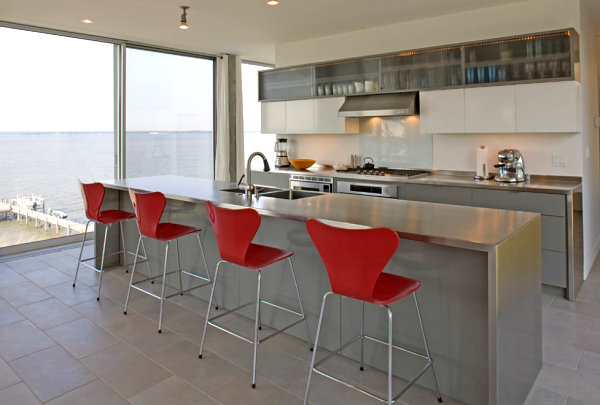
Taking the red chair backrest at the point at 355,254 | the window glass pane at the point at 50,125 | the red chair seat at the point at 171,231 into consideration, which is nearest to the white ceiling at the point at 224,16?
the window glass pane at the point at 50,125

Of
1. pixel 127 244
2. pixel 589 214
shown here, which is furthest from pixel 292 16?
pixel 589 214

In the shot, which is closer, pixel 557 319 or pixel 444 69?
pixel 557 319

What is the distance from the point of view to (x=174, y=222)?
4168 millimetres

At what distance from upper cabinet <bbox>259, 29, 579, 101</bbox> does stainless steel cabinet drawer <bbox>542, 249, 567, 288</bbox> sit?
1592mm

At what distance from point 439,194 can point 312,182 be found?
66.7 inches

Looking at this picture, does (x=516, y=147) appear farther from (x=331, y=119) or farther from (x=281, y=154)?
(x=281, y=154)

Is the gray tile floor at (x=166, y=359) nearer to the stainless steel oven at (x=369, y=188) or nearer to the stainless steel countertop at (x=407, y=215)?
the stainless steel countertop at (x=407, y=215)

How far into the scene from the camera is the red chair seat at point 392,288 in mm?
2109

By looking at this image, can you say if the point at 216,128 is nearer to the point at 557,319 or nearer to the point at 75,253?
the point at 75,253

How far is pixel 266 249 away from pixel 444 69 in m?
3.13

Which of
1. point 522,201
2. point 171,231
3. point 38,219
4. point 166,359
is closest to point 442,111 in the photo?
point 522,201

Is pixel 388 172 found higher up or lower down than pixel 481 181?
higher up

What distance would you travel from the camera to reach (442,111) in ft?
16.0

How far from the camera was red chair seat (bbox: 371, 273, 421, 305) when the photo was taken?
211 centimetres
